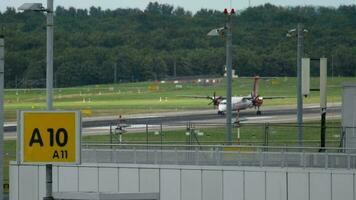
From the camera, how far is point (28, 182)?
45.1m

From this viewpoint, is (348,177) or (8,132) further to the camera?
(8,132)

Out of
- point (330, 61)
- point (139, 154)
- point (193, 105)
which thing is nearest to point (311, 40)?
point (330, 61)

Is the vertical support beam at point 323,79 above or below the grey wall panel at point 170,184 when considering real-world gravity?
above

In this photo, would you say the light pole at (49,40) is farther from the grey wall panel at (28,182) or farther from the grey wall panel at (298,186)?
the grey wall panel at (28,182)

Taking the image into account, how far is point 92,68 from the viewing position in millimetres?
192625

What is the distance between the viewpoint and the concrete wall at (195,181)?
38.8m

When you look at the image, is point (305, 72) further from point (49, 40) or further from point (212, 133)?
point (212, 133)

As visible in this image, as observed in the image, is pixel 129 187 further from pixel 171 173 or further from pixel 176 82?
pixel 176 82

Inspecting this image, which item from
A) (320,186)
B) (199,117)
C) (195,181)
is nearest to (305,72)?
(195,181)

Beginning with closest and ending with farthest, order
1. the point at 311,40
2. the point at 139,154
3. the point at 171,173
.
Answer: the point at 171,173 < the point at 139,154 < the point at 311,40

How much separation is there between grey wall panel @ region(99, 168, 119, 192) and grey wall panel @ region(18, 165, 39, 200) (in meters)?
2.41

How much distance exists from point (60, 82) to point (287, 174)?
152 metres

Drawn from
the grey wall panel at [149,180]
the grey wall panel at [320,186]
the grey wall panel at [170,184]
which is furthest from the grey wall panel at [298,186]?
the grey wall panel at [149,180]

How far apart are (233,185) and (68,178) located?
640cm
